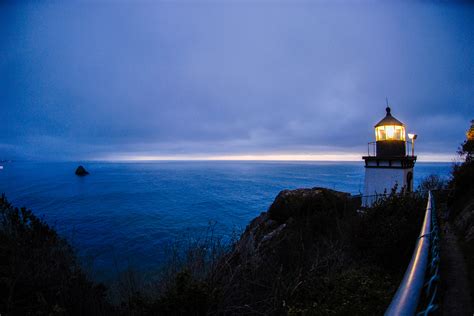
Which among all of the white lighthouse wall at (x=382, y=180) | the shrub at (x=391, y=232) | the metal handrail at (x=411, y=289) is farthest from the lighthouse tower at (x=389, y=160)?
the metal handrail at (x=411, y=289)

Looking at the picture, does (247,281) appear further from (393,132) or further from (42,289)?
(393,132)

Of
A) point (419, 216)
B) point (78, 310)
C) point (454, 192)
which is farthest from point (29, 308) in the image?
point (454, 192)

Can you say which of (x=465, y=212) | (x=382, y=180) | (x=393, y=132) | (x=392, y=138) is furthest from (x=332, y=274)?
(x=393, y=132)

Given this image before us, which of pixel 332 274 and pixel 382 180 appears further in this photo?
pixel 382 180

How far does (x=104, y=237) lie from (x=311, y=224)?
17.8 metres

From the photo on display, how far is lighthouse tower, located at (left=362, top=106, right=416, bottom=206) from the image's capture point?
11.9 meters

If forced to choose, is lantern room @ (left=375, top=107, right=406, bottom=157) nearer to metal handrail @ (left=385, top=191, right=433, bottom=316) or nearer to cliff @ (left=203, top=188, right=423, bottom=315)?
cliff @ (left=203, top=188, right=423, bottom=315)

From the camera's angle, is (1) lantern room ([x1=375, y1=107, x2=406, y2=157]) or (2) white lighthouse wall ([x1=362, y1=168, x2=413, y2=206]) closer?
(2) white lighthouse wall ([x1=362, y1=168, x2=413, y2=206])

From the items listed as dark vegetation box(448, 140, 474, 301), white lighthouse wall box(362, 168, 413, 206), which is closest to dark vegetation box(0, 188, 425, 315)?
dark vegetation box(448, 140, 474, 301)

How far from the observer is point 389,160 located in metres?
12.2

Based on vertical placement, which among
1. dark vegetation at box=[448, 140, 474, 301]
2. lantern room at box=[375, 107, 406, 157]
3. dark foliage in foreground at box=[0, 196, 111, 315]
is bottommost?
dark foliage in foreground at box=[0, 196, 111, 315]

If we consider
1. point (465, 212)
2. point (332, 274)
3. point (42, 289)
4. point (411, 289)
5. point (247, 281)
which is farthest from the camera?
point (465, 212)

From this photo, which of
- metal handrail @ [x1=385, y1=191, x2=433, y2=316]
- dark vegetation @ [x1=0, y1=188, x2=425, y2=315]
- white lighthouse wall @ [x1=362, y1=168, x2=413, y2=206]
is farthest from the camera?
white lighthouse wall @ [x1=362, y1=168, x2=413, y2=206]

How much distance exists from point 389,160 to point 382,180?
1.28 m
